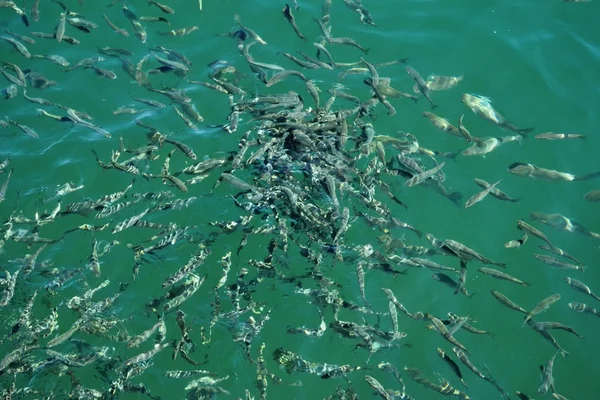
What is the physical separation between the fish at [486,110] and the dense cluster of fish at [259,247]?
4 cm

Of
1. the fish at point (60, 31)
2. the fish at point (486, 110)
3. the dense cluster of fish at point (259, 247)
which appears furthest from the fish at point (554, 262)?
the fish at point (60, 31)

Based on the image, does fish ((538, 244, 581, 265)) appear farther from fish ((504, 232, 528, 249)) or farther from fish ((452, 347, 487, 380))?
fish ((452, 347, 487, 380))

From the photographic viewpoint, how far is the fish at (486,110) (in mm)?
8680

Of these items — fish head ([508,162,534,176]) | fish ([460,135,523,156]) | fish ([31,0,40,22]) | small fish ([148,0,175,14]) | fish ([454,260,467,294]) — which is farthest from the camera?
fish ([31,0,40,22])

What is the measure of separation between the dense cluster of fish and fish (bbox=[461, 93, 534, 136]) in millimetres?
39

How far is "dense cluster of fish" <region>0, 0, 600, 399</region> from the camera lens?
22.1 feet

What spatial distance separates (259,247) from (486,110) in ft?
14.2

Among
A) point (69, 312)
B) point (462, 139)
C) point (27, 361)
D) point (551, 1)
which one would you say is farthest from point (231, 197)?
point (551, 1)

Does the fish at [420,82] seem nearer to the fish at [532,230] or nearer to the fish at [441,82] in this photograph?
the fish at [441,82]

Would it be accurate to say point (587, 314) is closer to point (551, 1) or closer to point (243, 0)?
point (551, 1)

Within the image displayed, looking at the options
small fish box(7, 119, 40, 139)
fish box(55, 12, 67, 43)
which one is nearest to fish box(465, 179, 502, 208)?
small fish box(7, 119, 40, 139)

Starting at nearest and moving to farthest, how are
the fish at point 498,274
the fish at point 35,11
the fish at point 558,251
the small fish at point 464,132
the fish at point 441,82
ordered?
the fish at point 498,274 < the fish at point 558,251 < the small fish at point 464,132 < the fish at point 441,82 < the fish at point 35,11

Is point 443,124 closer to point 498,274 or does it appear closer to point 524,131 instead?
point 524,131

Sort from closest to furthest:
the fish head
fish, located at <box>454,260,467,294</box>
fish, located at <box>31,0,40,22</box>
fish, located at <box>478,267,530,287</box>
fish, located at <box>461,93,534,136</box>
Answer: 1. fish, located at <box>454,260,467,294</box>
2. fish, located at <box>478,267,530,287</box>
3. the fish head
4. fish, located at <box>461,93,534,136</box>
5. fish, located at <box>31,0,40,22</box>
